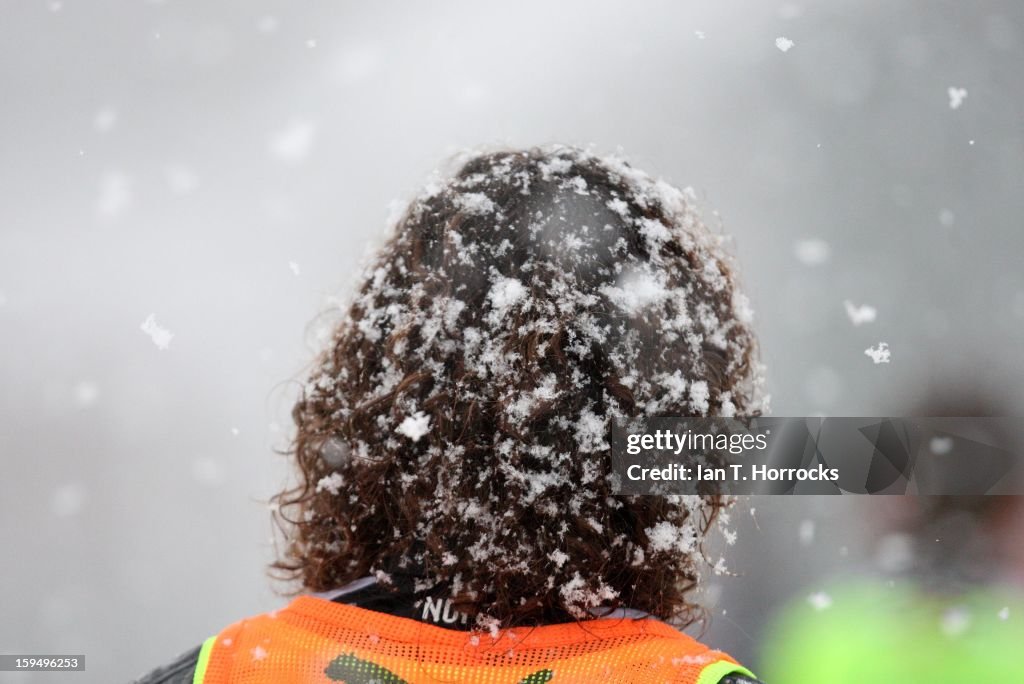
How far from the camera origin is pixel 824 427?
1191 millimetres

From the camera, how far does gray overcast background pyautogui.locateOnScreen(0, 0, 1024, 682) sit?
2.37 meters

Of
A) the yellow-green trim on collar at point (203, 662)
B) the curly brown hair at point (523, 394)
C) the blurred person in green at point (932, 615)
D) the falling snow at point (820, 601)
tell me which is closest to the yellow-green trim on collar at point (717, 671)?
the curly brown hair at point (523, 394)

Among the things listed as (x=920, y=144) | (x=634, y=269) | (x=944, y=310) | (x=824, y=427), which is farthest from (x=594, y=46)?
(x=634, y=269)

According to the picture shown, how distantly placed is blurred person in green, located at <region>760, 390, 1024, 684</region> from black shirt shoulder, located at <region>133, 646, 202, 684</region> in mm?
2212

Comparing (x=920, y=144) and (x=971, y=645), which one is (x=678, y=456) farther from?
(x=920, y=144)

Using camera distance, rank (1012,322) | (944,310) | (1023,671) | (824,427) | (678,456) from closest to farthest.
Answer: (678,456) < (824,427) < (1023,671) < (1012,322) < (944,310)

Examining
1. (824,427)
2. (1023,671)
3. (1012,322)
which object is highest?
(1012,322)

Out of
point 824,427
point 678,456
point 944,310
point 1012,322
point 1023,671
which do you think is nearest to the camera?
point 678,456

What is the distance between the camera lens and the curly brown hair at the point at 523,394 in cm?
69

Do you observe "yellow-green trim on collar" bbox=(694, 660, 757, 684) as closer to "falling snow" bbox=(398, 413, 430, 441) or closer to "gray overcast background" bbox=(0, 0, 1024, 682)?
"falling snow" bbox=(398, 413, 430, 441)

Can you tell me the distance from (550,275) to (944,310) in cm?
274

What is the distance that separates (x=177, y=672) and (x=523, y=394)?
17.9 inches

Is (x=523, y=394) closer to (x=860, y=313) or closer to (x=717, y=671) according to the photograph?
(x=717, y=671)

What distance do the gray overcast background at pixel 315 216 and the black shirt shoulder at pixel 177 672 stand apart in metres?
1.66
